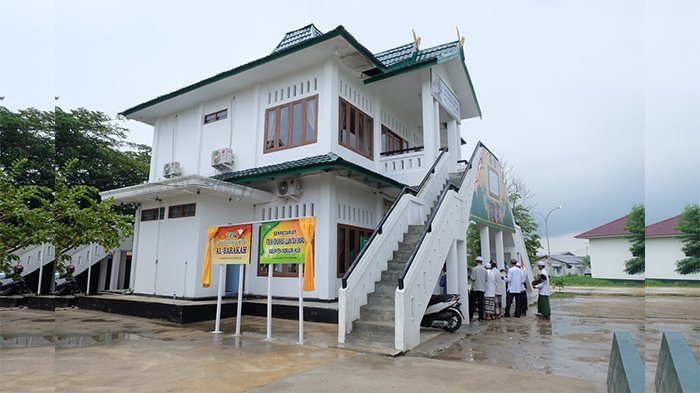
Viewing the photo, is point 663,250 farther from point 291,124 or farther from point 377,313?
point 291,124

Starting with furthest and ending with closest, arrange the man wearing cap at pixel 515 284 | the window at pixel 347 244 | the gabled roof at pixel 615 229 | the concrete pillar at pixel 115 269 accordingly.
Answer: the concrete pillar at pixel 115 269
the man wearing cap at pixel 515 284
the window at pixel 347 244
the gabled roof at pixel 615 229

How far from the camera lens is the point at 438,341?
7.39 m

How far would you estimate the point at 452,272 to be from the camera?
924 centimetres

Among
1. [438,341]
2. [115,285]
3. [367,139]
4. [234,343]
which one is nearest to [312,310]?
[234,343]

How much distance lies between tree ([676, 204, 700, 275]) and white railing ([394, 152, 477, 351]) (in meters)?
4.99

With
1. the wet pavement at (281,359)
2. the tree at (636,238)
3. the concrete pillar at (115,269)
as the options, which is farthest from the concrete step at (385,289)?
the concrete pillar at (115,269)

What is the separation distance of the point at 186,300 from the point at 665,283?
1024cm

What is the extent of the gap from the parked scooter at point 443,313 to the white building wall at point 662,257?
21.3 feet

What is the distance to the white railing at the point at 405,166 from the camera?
1145 cm

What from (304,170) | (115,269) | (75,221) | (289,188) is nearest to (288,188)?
(289,188)

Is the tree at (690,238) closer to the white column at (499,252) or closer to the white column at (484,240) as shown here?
the white column at (484,240)

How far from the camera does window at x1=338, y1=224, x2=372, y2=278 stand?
10.4 m

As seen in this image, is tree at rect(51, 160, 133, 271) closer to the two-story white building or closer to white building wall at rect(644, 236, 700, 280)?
the two-story white building

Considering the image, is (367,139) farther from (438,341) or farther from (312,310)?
(438,341)
